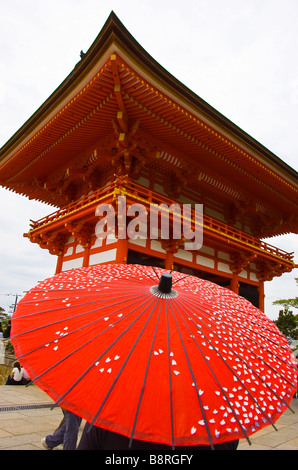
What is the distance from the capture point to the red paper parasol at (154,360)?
162 centimetres

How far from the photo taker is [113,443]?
1710 millimetres

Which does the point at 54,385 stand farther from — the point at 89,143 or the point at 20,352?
the point at 89,143

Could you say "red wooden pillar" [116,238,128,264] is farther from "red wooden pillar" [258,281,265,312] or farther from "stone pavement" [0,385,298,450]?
"red wooden pillar" [258,281,265,312]

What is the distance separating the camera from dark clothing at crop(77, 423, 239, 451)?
1.69 m

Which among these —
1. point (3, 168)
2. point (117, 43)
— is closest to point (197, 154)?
point (117, 43)

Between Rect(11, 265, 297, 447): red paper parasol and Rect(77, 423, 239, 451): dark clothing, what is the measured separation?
20 cm

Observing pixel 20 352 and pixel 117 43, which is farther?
pixel 117 43

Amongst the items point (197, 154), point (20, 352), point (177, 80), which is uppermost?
point (177, 80)

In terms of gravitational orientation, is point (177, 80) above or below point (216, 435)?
above

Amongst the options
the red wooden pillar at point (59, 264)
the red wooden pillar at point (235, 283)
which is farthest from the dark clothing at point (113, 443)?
the red wooden pillar at point (235, 283)

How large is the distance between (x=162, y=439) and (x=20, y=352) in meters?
1.01

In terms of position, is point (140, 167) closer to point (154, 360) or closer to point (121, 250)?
point (121, 250)

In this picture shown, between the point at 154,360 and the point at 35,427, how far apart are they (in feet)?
16.9

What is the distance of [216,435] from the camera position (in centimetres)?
160
